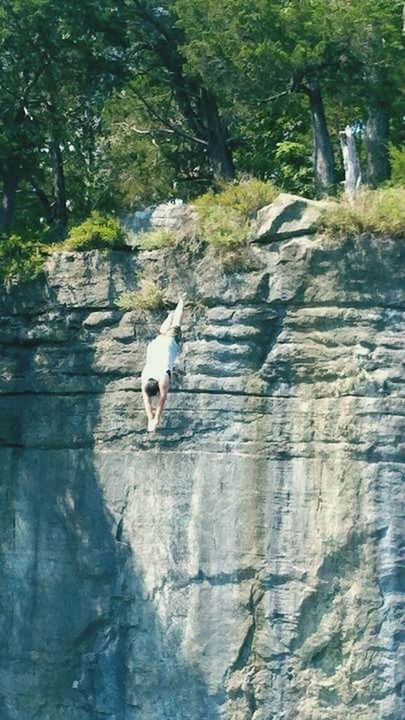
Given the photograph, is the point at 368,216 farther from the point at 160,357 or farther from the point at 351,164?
the point at 160,357

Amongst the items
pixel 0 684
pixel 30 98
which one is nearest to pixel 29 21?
pixel 30 98

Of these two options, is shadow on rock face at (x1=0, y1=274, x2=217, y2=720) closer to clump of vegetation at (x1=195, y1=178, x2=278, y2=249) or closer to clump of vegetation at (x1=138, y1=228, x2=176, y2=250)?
clump of vegetation at (x1=138, y1=228, x2=176, y2=250)

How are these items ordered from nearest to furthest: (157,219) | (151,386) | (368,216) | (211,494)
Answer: (151,386) < (368,216) < (211,494) < (157,219)

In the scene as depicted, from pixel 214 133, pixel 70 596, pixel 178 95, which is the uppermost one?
pixel 178 95

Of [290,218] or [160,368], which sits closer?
[160,368]

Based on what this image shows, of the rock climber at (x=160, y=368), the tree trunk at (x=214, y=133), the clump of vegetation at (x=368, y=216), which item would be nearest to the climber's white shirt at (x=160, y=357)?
the rock climber at (x=160, y=368)

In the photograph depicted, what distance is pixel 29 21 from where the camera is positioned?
22.1 meters

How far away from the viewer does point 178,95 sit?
76.5 feet

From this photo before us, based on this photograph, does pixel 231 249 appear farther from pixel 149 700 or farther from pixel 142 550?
pixel 149 700

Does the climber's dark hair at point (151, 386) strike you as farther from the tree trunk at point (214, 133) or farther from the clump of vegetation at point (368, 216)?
the tree trunk at point (214, 133)

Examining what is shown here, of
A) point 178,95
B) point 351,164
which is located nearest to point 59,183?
point 178,95

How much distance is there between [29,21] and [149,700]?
929 centimetres

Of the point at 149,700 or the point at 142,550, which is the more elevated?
the point at 142,550

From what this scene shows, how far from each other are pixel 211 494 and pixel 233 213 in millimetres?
3435
